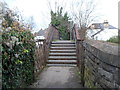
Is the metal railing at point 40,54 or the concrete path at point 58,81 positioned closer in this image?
the concrete path at point 58,81

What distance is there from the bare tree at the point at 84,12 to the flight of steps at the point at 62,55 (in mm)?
6234

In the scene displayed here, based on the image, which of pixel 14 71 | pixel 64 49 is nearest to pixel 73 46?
pixel 64 49

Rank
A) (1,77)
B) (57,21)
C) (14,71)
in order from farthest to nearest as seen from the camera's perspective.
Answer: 1. (57,21)
2. (14,71)
3. (1,77)

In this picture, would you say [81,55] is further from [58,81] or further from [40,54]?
[40,54]

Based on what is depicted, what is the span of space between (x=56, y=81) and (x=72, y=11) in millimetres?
10558

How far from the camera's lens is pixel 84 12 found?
12.0 m

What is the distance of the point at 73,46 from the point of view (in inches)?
241

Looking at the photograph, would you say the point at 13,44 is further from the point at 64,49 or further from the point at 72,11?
the point at 72,11

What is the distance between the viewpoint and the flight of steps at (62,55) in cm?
505

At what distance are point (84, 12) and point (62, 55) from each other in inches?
317

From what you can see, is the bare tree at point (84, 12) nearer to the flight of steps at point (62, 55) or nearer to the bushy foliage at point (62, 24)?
the bushy foliage at point (62, 24)

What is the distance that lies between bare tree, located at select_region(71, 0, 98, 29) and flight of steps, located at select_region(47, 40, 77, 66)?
6.23 metres

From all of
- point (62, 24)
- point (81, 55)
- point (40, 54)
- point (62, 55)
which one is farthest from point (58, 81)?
point (62, 24)

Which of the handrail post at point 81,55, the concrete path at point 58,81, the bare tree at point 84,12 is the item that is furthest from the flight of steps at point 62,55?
the bare tree at point 84,12
